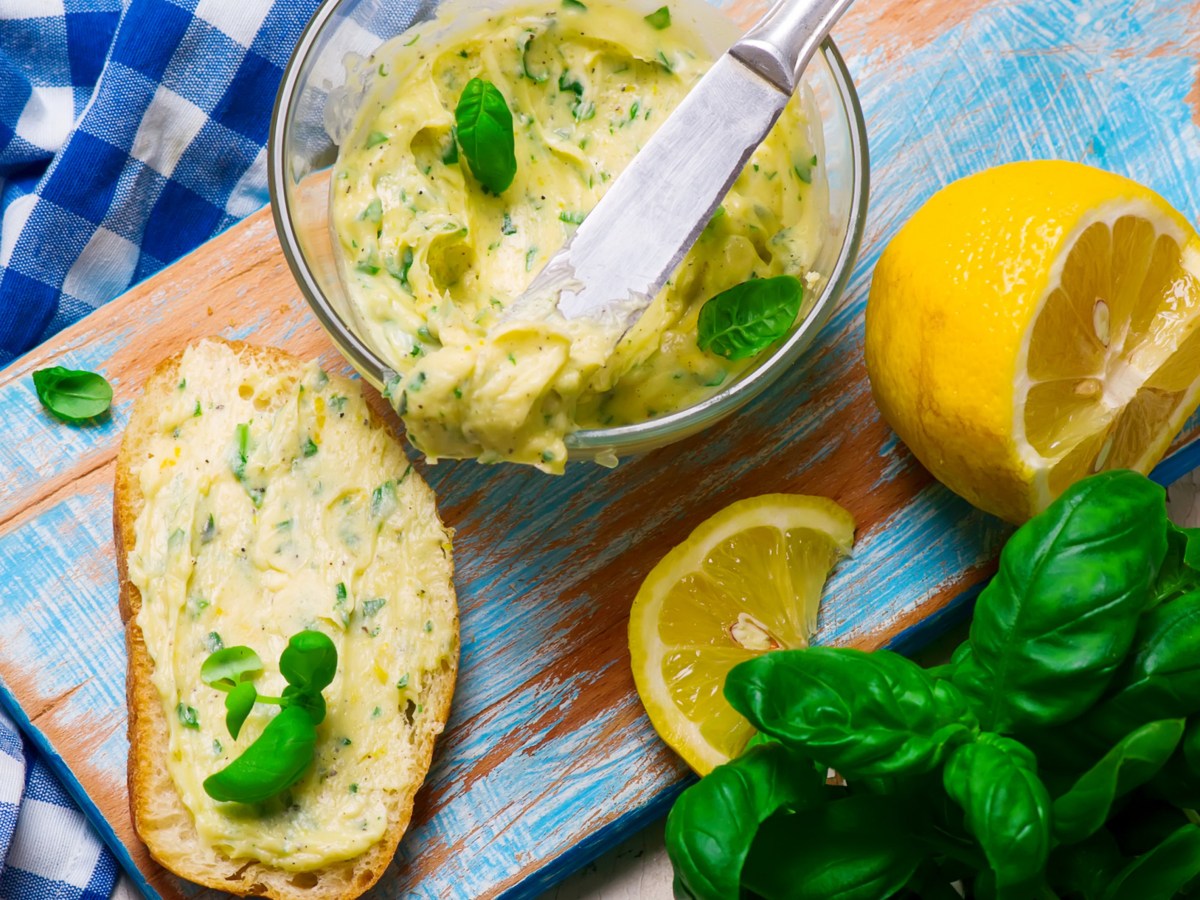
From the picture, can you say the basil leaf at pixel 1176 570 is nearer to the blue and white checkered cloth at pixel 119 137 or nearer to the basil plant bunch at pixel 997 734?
the basil plant bunch at pixel 997 734

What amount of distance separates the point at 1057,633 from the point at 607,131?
1.31 m

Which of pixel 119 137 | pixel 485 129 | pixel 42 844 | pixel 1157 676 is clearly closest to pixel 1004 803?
pixel 1157 676

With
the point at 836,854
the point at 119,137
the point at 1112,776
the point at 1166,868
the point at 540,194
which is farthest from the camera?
the point at 119,137

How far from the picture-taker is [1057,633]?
1.96 m

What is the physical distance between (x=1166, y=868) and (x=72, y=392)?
2318 mm

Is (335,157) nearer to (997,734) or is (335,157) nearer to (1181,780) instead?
(997,734)

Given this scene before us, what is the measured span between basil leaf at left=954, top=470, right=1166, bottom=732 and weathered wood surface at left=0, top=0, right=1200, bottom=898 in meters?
0.52

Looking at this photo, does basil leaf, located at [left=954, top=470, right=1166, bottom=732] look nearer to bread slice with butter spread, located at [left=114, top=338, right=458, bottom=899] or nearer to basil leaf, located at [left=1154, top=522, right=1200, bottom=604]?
basil leaf, located at [left=1154, top=522, right=1200, bottom=604]

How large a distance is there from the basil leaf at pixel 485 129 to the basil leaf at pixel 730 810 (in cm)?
122

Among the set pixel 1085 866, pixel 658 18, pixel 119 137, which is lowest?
pixel 119 137

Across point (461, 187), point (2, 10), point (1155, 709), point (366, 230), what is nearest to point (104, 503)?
point (366, 230)

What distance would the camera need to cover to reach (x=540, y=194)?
2430mm

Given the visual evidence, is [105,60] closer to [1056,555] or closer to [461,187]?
[461,187]

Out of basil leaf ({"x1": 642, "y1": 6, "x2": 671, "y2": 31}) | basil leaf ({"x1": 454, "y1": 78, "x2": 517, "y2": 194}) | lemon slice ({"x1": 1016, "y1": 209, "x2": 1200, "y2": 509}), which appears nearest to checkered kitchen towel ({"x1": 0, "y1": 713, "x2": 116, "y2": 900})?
basil leaf ({"x1": 454, "y1": 78, "x2": 517, "y2": 194})
